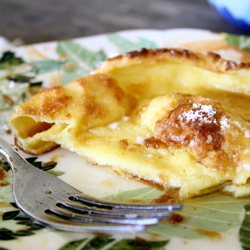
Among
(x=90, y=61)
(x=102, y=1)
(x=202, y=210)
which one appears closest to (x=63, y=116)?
(x=202, y=210)

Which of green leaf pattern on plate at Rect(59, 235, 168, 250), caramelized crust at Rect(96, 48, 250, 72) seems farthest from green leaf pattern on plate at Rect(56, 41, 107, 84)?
green leaf pattern on plate at Rect(59, 235, 168, 250)

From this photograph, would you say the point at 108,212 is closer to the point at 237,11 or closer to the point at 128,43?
the point at 128,43

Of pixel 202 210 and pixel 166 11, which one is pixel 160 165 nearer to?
pixel 202 210

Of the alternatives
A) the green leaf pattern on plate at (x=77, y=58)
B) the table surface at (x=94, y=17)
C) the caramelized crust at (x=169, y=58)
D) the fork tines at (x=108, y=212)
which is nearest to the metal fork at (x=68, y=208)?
the fork tines at (x=108, y=212)

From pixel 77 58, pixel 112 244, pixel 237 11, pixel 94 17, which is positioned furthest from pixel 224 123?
pixel 94 17

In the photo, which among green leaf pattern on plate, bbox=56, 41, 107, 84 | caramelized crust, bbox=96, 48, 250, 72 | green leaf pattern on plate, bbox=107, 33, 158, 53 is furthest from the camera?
green leaf pattern on plate, bbox=107, 33, 158, 53

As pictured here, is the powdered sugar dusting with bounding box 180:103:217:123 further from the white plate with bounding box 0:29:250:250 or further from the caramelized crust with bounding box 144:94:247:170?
the white plate with bounding box 0:29:250:250
